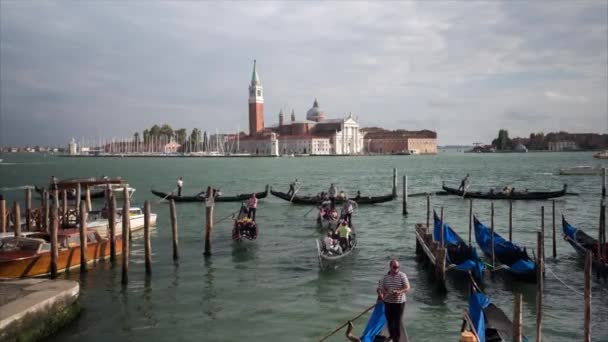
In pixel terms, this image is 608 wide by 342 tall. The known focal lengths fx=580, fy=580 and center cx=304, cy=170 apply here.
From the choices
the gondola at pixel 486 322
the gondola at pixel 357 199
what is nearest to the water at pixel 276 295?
the gondola at pixel 486 322

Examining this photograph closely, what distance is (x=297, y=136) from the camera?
10062 centimetres

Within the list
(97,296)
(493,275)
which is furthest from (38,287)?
(493,275)

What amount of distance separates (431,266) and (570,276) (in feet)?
7.22

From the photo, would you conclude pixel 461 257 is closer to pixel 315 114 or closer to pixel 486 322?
pixel 486 322

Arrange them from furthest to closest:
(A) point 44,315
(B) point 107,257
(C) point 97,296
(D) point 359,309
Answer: (B) point 107,257 → (C) point 97,296 → (D) point 359,309 → (A) point 44,315

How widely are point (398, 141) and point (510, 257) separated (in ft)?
336

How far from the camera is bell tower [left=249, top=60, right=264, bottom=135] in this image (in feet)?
330

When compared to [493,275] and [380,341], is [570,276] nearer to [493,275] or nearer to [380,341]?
[493,275]

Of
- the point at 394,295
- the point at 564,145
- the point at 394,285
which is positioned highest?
the point at 564,145

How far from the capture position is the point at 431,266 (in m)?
9.70

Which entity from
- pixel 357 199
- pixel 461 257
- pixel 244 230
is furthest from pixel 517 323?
pixel 357 199

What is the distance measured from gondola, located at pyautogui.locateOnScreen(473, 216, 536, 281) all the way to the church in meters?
87.9

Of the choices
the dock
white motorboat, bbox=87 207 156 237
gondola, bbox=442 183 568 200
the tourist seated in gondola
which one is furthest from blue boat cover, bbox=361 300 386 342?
gondola, bbox=442 183 568 200

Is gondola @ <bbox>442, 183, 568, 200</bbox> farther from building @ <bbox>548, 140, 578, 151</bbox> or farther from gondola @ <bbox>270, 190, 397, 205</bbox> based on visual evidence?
building @ <bbox>548, 140, 578, 151</bbox>
